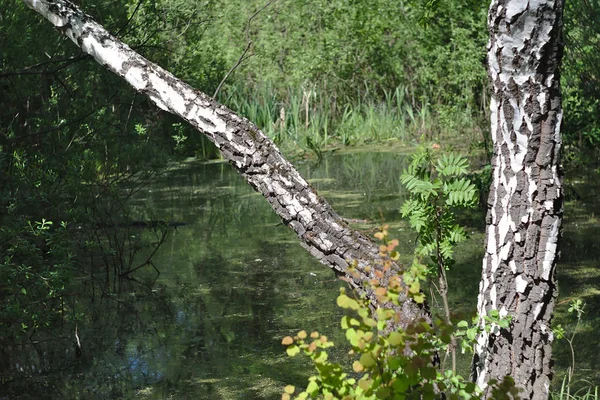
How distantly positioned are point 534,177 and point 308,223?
644mm

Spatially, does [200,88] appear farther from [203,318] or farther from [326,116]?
[203,318]

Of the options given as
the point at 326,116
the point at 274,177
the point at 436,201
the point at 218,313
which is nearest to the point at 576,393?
the point at 436,201

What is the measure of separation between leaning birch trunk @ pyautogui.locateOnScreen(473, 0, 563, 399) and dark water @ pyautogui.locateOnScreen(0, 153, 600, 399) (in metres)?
0.54

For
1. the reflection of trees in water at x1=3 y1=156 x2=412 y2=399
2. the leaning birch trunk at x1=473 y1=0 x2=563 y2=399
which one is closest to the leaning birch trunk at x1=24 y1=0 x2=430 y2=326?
the leaning birch trunk at x1=473 y1=0 x2=563 y2=399

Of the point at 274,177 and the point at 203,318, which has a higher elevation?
the point at 274,177

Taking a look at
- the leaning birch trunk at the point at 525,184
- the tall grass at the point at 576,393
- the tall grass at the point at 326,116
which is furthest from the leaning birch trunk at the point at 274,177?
the tall grass at the point at 326,116

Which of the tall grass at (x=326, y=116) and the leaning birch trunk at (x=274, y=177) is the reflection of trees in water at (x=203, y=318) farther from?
the tall grass at (x=326, y=116)

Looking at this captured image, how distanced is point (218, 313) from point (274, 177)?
2.42 metres

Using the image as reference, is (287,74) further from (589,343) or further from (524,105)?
(524,105)

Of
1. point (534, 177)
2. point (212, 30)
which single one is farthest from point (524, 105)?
point (212, 30)

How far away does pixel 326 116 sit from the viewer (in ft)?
36.6

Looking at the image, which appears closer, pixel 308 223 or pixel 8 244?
pixel 308 223

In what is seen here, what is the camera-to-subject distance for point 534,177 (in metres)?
2.64

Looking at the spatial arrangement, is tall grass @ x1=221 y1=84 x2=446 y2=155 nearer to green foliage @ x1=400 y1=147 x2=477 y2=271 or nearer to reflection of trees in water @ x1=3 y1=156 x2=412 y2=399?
reflection of trees in water @ x1=3 y1=156 x2=412 y2=399
